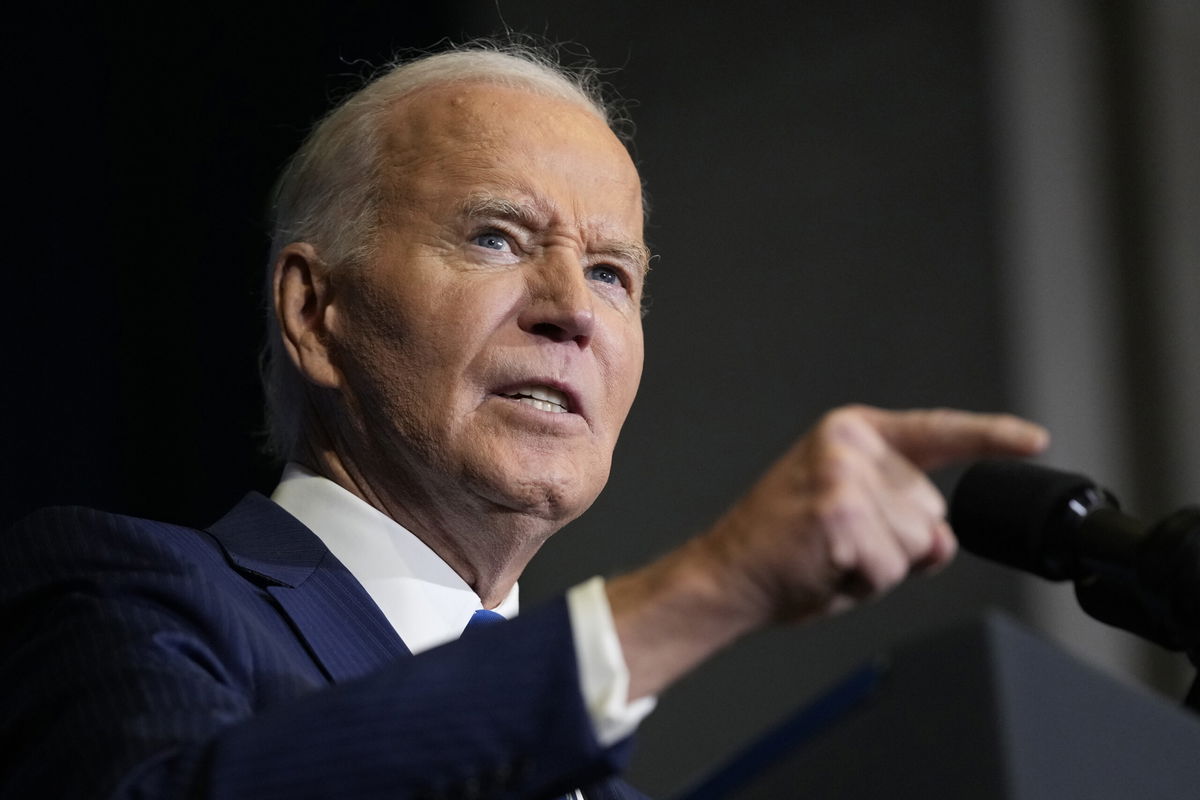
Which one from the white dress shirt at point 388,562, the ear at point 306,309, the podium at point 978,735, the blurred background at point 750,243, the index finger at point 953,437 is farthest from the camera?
the blurred background at point 750,243

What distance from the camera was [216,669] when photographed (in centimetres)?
132

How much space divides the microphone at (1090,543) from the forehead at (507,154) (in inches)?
34.3

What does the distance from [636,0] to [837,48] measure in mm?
647

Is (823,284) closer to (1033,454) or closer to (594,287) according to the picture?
(594,287)

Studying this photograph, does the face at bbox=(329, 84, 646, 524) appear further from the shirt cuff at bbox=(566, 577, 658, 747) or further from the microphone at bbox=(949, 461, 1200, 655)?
the shirt cuff at bbox=(566, 577, 658, 747)

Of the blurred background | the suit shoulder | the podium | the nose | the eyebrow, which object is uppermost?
the eyebrow

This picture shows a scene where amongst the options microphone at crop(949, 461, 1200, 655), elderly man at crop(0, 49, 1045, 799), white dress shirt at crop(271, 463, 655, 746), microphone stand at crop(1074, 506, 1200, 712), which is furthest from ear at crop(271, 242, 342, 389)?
microphone stand at crop(1074, 506, 1200, 712)

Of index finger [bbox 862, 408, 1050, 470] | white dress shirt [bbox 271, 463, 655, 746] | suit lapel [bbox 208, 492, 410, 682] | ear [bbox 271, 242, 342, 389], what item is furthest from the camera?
ear [bbox 271, 242, 342, 389]

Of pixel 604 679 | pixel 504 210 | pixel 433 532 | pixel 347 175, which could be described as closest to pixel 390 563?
pixel 433 532

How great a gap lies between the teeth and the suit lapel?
1.01ft

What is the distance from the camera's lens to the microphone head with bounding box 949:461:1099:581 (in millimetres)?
1170

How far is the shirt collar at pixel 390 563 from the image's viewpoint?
5.76 feet

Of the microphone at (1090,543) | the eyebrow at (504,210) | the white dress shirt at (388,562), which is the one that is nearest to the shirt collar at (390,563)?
the white dress shirt at (388,562)

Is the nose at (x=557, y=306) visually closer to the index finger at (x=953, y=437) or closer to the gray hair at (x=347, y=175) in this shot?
the gray hair at (x=347, y=175)
